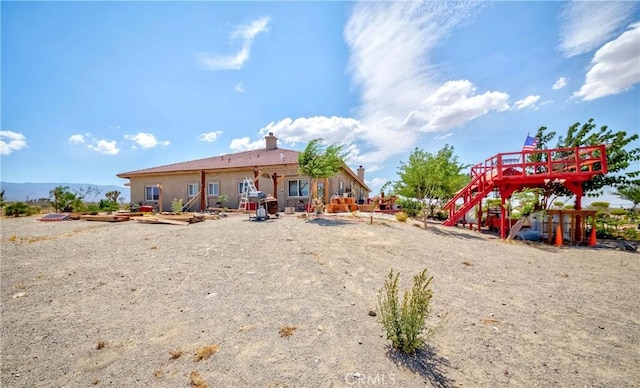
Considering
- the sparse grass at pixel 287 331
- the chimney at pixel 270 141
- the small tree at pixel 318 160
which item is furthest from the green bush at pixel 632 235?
the chimney at pixel 270 141

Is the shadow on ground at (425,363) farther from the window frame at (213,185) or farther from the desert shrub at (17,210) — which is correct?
the desert shrub at (17,210)

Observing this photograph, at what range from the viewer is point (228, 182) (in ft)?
65.6

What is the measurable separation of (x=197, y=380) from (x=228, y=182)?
1844cm

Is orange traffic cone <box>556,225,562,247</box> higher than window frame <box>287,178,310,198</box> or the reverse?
the reverse

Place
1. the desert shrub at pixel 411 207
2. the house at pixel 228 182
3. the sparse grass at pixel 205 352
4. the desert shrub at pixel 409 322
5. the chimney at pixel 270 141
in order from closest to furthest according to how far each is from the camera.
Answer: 1. the sparse grass at pixel 205 352
2. the desert shrub at pixel 409 322
3. the house at pixel 228 182
4. the desert shrub at pixel 411 207
5. the chimney at pixel 270 141

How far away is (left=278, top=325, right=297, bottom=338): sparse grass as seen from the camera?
3309mm

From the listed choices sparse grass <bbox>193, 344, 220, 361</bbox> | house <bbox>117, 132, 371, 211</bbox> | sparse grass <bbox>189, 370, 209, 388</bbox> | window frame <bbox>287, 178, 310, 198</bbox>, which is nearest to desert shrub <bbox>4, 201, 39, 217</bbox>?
house <bbox>117, 132, 371, 211</bbox>

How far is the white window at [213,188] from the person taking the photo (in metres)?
20.3

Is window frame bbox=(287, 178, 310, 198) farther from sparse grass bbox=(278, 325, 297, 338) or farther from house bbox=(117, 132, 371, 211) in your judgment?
sparse grass bbox=(278, 325, 297, 338)

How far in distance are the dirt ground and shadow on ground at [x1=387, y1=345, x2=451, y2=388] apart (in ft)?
0.05

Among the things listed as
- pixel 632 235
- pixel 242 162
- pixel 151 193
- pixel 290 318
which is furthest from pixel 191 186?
pixel 632 235

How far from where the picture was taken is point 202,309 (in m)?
3.99

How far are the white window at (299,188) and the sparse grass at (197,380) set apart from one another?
15739mm

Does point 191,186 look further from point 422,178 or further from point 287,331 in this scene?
point 287,331
